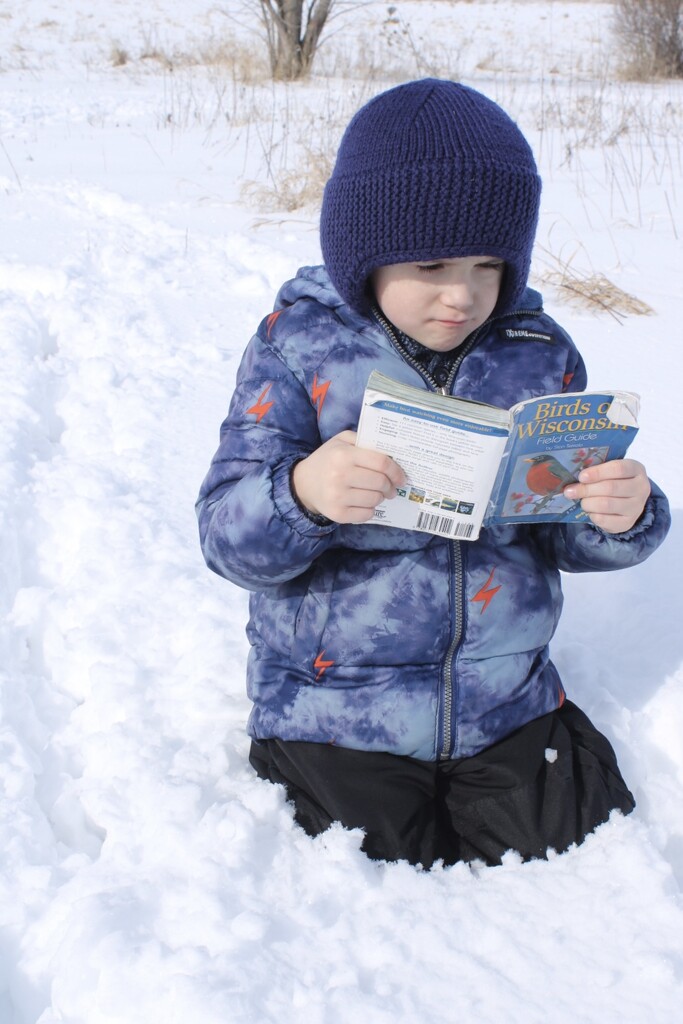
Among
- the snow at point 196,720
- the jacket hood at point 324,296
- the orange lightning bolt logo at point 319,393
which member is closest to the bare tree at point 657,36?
the snow at point 196,720

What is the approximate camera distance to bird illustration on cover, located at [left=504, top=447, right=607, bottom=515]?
1290 mm

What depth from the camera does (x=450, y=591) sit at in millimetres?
1477

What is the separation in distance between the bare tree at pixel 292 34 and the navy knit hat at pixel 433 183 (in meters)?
9.34

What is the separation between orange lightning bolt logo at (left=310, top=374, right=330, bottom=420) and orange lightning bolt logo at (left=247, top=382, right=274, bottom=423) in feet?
0.23

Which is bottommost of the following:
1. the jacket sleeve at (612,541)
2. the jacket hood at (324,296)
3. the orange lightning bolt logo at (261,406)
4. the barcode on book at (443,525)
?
the jacket sleeve at (612,541)

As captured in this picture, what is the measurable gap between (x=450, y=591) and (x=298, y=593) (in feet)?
0.84

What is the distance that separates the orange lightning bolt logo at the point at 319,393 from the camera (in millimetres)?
1458

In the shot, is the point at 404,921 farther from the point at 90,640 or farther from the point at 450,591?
the point at 90,640

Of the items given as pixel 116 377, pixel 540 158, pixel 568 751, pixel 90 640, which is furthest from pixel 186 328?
pixel 540 158

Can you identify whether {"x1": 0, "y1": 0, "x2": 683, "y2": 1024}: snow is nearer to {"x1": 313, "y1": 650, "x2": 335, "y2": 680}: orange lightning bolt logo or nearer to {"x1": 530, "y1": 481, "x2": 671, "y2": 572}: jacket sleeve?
{"x1": 313, "y1": 650, "x2": 335, "y2": 680}: orange lightning bolt logo

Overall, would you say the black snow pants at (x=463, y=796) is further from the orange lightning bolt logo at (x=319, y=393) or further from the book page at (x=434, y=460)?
the orange lightning bolt logo at (x=319, y=393)

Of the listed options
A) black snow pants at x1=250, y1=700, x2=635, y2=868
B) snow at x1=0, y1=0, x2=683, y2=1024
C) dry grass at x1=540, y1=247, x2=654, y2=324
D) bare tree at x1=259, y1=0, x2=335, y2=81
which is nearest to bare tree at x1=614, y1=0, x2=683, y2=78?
bare tree at x1=259, y1=0, x2=335, y2=81

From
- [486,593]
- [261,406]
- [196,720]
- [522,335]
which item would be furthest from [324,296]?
[196,720]

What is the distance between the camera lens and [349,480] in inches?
48.6
